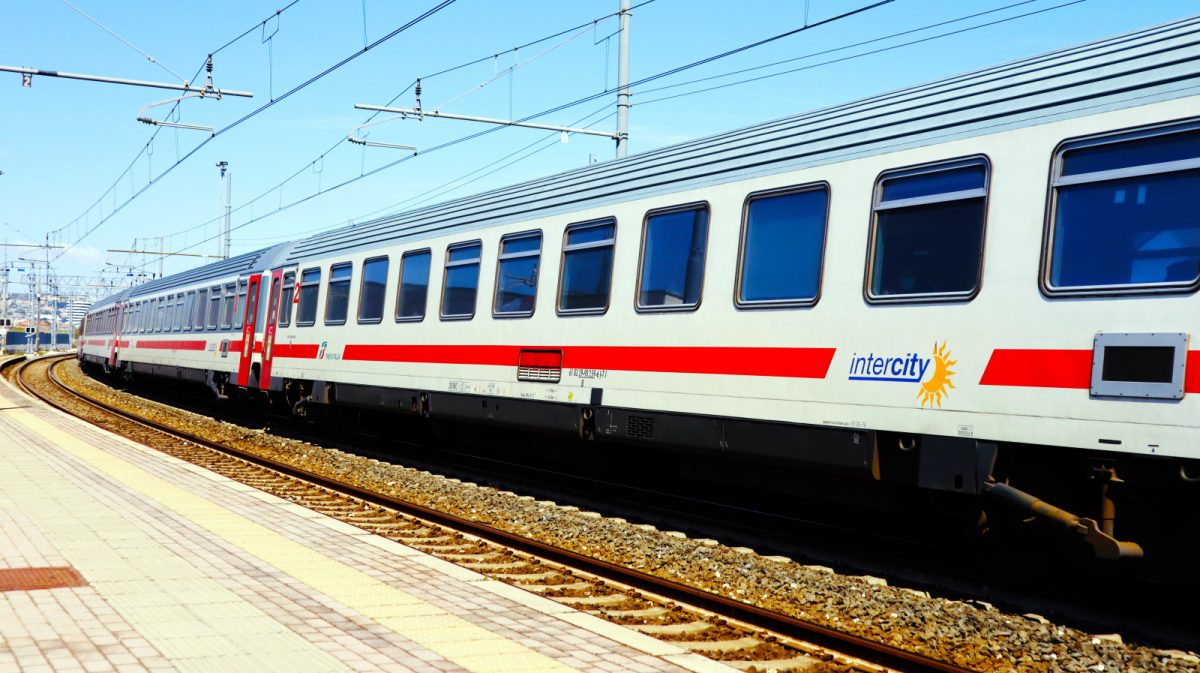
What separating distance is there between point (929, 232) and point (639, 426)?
378 cm

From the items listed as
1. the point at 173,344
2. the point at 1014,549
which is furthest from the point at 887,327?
the point at 173,344

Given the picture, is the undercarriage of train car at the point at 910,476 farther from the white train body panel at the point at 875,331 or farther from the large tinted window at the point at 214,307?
the large tinted window at the point at 214,307

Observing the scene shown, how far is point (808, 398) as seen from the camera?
901 centimetres

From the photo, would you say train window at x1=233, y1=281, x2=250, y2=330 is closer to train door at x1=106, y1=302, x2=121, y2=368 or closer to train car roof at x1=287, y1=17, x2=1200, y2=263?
train car roof at x1=287, y1=17, x2=1200, y2=263

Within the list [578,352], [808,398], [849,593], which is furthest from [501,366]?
[849,593]

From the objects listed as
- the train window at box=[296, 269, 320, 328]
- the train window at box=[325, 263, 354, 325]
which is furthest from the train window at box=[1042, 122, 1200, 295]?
the train window at box=[296, 269, 320, 328]

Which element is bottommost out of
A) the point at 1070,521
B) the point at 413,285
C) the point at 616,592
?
the point at 616,592

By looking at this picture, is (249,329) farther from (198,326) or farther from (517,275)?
(517,275)

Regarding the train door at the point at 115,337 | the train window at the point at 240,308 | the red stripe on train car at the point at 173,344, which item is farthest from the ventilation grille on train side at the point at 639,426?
the train door at the point at 115,337

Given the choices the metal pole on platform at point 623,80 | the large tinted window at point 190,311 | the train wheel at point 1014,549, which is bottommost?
the train wheel at point 1014,549

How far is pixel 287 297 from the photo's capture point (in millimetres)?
20516

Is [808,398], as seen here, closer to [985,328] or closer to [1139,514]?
[985,328]

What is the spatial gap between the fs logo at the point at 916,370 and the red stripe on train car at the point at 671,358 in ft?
1.14

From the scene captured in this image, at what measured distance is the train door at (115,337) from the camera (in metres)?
40.3
